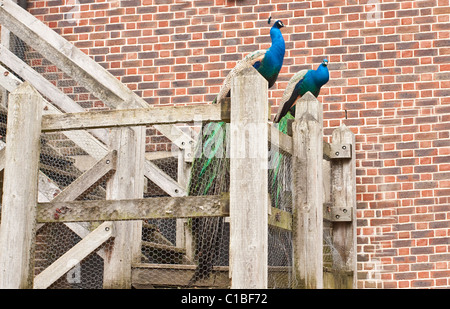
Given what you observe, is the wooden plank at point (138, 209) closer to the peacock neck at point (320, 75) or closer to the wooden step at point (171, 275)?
the wooden step at point (171, 275)

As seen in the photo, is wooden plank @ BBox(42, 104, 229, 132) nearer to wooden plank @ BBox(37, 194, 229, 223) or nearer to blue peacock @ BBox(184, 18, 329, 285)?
wooden plank @ BBox(37, 194, 229, 223)

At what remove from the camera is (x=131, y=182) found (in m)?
6.14

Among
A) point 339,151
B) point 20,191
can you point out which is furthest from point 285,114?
point 20,191

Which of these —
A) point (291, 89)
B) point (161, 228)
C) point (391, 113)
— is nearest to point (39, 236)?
point (161, 228)

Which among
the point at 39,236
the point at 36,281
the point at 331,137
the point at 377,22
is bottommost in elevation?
the point at 36,281

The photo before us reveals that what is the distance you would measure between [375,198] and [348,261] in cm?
68

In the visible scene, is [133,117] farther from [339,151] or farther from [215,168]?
[339,151]

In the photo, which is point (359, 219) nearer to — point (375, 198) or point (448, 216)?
point (375, 198)

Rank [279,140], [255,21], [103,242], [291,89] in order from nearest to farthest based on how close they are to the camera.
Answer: [279,140] → [103,242] → [291,89] → [255,21]

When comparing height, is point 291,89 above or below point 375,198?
above

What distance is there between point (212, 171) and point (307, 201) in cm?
74

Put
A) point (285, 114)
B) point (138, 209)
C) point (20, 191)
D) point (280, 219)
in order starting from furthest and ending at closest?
point (285, 114), point (280, 219), point (20, 191), point (138, 209)

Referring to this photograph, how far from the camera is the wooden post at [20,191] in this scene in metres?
5.24

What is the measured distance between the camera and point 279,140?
222 inches
